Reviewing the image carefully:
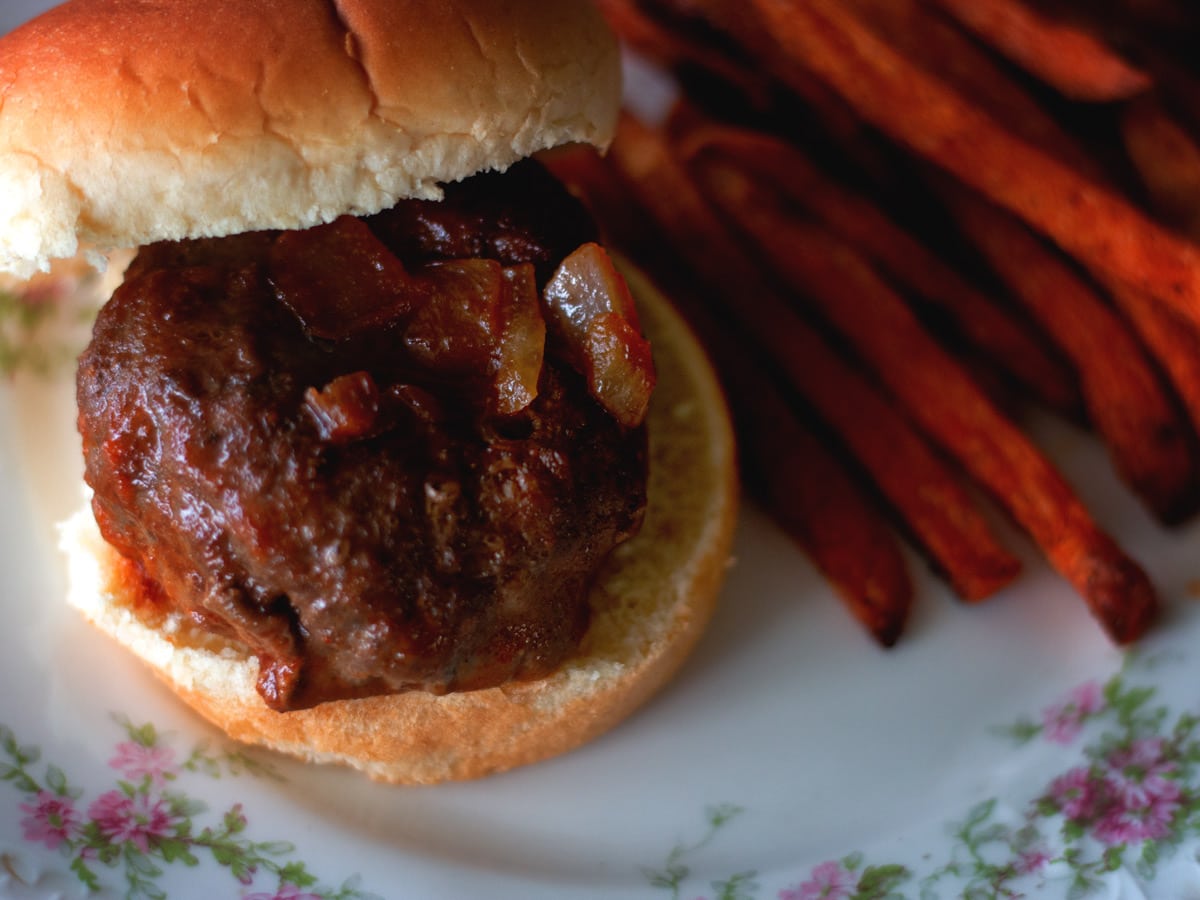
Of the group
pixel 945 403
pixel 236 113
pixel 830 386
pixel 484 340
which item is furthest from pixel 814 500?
pixel 236 113

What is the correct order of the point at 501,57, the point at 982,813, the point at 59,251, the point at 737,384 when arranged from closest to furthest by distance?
1. the point at 59,251
2. the point at 501,57
3. the point at 982,813
4. the point at 737,384

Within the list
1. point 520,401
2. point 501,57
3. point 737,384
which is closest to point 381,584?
point 520,401

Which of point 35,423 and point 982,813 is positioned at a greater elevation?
point 35,423

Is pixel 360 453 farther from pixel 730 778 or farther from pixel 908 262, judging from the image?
pixel 908 262

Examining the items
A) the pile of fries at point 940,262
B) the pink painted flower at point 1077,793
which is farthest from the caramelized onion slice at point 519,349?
the pink painted flower at point 1077,793

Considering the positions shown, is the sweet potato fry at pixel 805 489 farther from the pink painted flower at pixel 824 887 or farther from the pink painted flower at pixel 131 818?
the pink painted flower at pixel 131 818

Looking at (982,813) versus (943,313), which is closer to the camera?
(982,813)

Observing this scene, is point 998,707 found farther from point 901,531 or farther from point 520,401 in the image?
point 520,401
